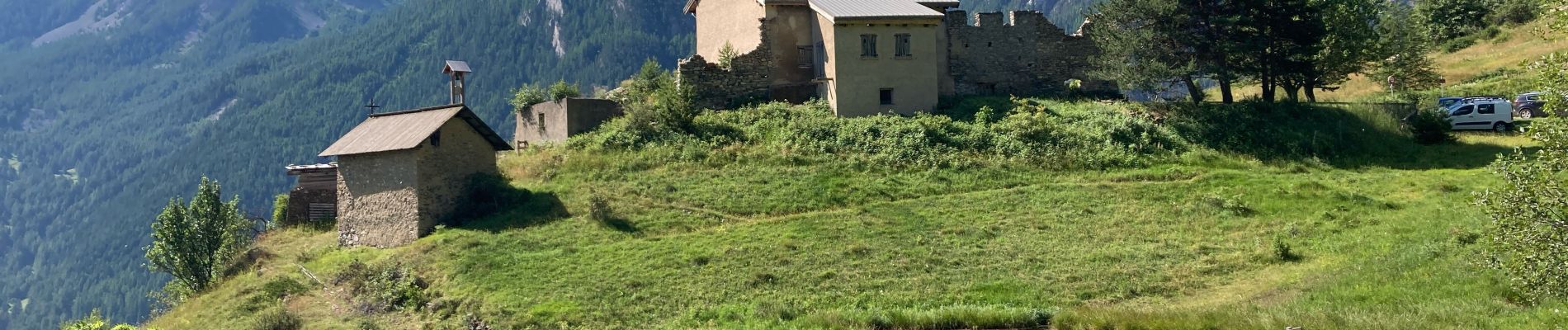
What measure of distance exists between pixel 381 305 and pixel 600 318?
6475 millimetres

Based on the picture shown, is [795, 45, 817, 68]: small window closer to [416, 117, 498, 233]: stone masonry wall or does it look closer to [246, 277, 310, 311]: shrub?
[416, 117, 498, 233]: stone masonry wall

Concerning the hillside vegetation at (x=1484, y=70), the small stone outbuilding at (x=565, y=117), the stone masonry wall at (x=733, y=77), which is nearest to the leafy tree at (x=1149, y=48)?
the hillside vegetation at (x=1484, y=70)

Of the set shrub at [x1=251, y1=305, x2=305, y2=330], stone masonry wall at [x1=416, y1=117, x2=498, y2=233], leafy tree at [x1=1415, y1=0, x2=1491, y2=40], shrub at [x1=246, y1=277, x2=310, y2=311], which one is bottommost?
shrub at [x1=251, y1=305, x2=305, y2=330]

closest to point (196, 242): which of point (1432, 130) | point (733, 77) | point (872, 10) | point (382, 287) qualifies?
point (382, 287)

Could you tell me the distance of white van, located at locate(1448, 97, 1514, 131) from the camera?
43281 mm

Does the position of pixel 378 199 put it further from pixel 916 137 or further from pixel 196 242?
pixel 916 137

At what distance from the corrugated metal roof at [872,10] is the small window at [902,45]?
2.49ft

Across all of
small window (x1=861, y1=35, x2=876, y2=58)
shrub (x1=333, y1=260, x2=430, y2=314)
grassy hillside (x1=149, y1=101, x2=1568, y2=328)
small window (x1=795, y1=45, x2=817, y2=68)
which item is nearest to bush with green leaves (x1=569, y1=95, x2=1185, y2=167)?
grassy hillside (x1=149, y1=101, x2=1568, y2=328)

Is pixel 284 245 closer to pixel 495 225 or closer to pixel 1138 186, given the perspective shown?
pixel 495 225

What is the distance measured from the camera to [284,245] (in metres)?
40.1

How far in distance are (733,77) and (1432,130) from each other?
23730 millimetres

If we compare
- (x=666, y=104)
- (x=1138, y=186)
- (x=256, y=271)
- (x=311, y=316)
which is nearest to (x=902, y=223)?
(x=1138, y=186)

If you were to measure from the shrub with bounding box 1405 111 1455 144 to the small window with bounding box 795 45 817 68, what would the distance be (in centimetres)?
2065

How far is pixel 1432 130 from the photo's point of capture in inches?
1630
